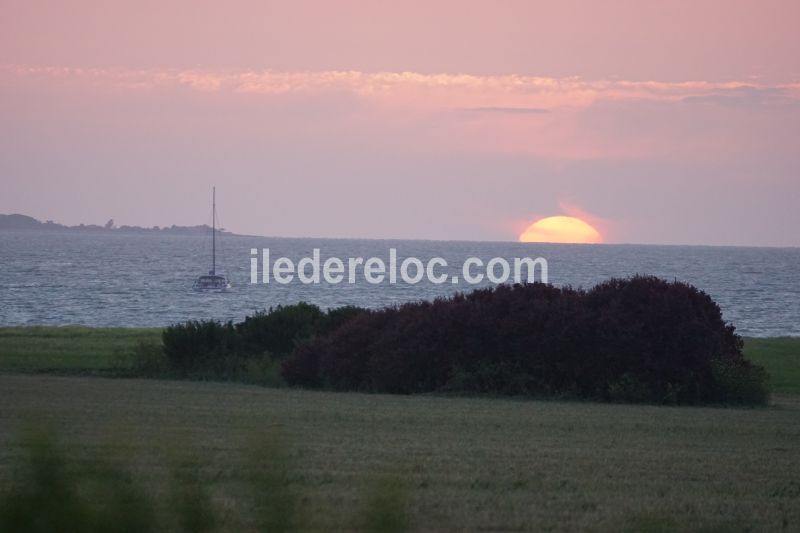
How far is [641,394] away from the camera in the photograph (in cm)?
2303

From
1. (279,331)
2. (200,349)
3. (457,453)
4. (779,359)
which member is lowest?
(779,359)

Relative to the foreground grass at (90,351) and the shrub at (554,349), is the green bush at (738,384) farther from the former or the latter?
the foreground grass at (90,351)

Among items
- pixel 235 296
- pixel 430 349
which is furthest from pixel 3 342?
pixel 235 296

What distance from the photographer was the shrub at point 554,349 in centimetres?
2322

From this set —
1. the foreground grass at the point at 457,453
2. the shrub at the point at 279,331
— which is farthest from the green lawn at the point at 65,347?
the foreground grass at the point at 457,453

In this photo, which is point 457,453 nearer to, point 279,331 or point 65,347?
point 279,331

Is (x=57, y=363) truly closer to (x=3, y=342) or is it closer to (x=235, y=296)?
(x=3, y=342)

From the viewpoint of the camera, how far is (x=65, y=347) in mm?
34969

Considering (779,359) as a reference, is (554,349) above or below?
above

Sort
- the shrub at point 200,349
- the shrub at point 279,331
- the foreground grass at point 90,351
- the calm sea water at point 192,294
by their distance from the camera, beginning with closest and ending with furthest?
1. the shrub at point 200,349
2. the foreground grass at point 90,351
3. the shrub at point 279,331
4. the calm sea water at point 192,294

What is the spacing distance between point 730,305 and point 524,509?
74.5 metres

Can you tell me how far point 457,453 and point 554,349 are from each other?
33.8 ft

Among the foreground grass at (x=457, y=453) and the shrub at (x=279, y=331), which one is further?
the shrub at (x=279, y=331)

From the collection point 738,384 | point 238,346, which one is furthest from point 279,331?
point 738,384
